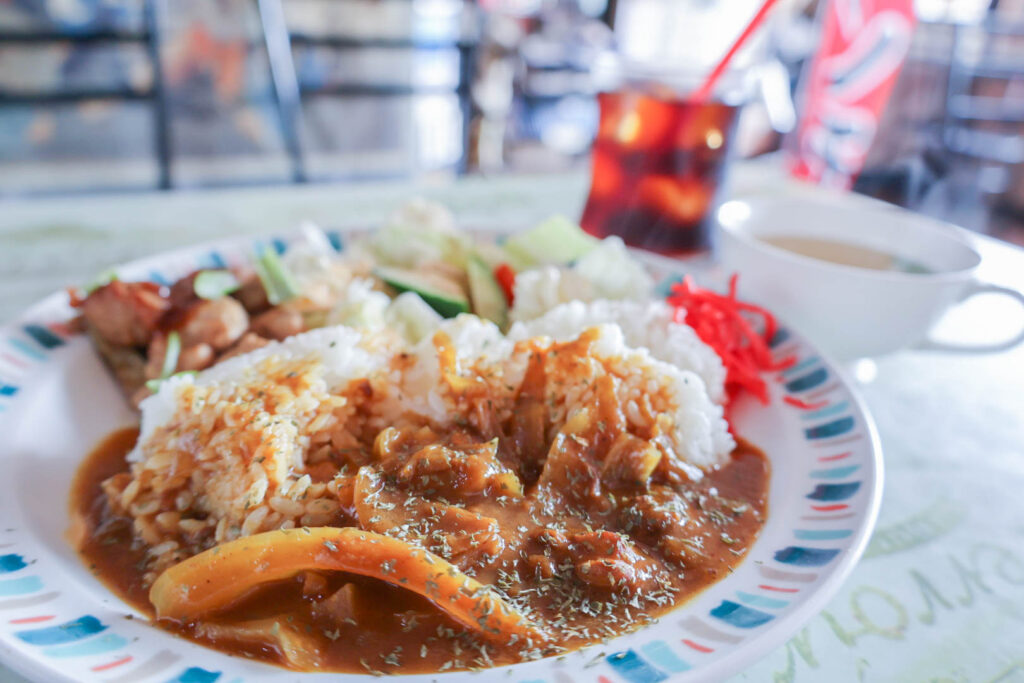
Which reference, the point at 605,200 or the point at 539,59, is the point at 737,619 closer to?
the point at 605,200

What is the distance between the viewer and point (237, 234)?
2508 mm

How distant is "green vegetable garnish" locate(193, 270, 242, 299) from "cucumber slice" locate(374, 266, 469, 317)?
381 millimetres

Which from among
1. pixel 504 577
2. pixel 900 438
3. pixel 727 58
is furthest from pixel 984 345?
pixel 504 577

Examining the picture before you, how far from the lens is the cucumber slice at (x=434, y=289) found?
188 centimetres

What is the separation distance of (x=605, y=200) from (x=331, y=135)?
5.04m

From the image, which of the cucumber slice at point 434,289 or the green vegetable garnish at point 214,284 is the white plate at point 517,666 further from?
the cucumber slice at point 434,289

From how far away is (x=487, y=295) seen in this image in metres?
1.94

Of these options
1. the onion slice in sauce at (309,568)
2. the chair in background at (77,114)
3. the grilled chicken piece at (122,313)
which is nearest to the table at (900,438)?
the onion slice in sauce at (309,568)

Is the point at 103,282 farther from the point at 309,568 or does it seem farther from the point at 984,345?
the point at 984,345

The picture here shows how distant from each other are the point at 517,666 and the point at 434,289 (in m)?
1.18

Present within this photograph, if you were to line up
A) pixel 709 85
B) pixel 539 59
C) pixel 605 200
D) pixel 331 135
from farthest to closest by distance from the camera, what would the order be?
pixel 539 59 → pixel 331 135 → pixel 605 200 → pixel 709 85

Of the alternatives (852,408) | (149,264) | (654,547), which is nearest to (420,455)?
(654,547)

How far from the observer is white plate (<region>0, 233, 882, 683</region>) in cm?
87

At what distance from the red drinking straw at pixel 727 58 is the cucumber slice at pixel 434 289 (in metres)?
0.95
